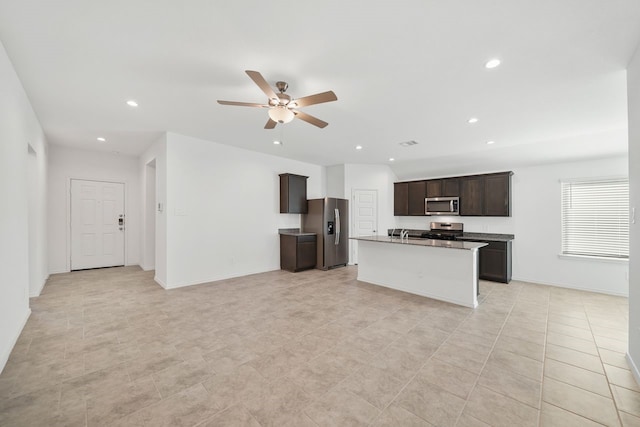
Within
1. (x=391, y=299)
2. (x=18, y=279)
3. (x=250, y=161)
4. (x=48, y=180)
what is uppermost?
(x=250, y=161)

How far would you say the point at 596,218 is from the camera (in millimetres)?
4707

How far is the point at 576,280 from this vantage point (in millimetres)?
4758

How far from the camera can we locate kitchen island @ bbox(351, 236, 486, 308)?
12.4ft

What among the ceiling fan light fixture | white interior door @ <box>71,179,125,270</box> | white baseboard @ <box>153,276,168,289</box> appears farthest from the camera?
white interior door @ <box>71,179,125,270</box>

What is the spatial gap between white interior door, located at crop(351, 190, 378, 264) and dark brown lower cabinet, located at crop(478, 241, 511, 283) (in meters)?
2.56

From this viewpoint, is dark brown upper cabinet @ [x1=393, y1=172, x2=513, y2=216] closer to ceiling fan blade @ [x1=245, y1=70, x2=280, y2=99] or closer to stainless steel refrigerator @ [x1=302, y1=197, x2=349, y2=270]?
stainless steel refrigerator @ [x1=302, y1=197, x2=349, y2=270]

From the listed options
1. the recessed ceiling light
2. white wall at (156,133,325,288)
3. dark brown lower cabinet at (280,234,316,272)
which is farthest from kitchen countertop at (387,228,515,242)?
white wall at (156,133,325,288)

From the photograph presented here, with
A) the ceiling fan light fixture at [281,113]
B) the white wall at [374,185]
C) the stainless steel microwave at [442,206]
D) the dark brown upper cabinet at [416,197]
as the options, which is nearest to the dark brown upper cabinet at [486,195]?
the stainless steel microwave at [442,206]

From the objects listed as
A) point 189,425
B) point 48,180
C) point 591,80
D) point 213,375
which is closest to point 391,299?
point 213,375

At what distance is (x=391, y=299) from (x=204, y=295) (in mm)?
2959

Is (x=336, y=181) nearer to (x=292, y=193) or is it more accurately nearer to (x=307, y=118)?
(x=292, y=193)

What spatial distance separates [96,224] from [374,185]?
6764mm

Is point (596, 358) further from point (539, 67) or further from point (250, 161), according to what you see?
point (250, 161)

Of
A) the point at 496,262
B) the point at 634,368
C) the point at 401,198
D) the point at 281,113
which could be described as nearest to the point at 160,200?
the point at 281,113
